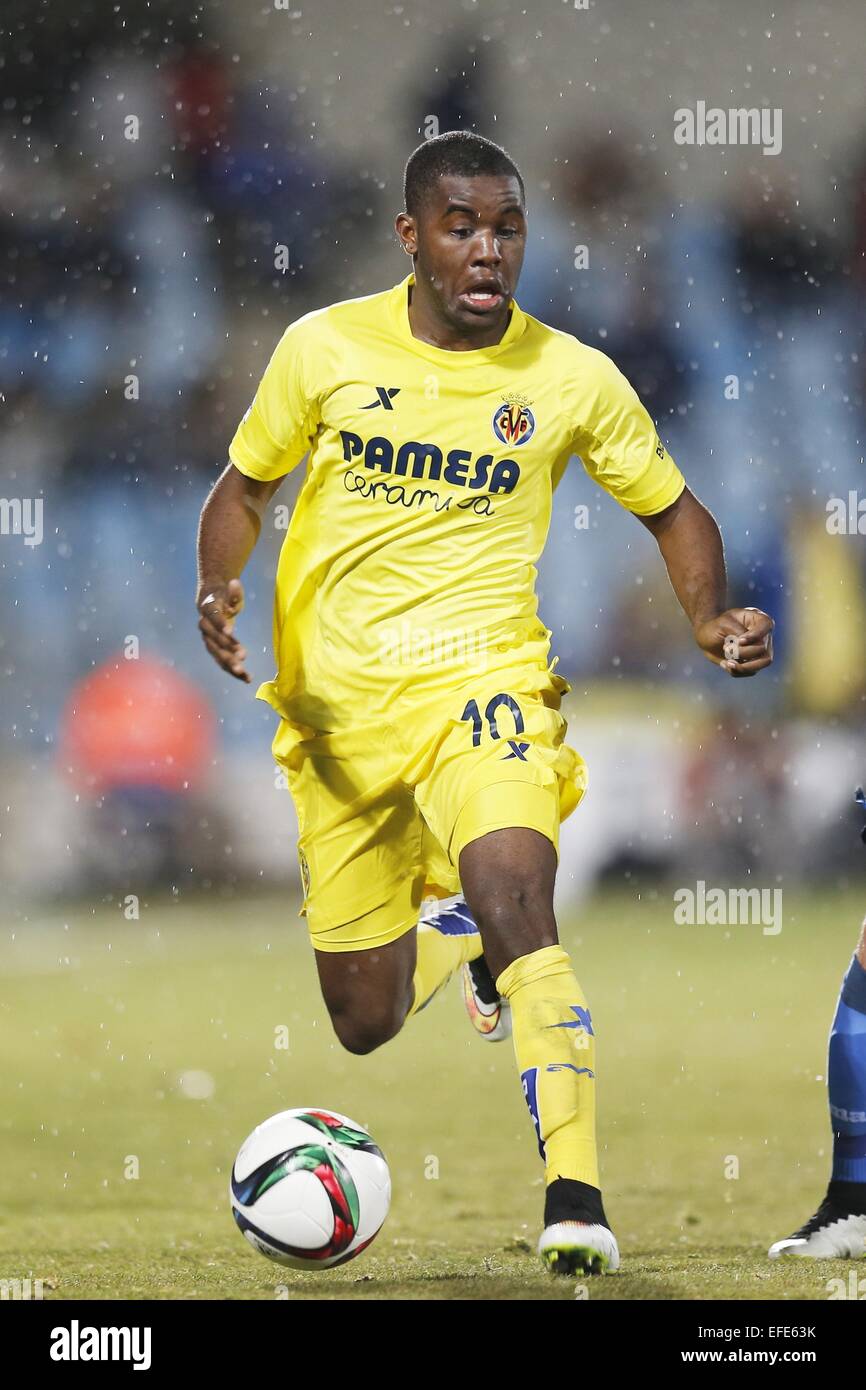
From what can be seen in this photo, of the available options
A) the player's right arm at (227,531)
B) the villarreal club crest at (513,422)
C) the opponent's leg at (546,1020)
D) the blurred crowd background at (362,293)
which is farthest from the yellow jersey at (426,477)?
the blurred crowd background at (362,293)

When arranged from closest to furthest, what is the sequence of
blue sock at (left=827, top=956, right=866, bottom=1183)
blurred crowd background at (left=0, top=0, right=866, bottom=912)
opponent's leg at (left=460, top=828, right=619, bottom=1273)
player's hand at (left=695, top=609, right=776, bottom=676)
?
1. opponent's leg at (left=460, top=828, right=619, bottom=1273)
2. player's hand at (left=695, top=609, right=776, bottom=676)
3. blue sock at (left=827, top=956, right=866, bottom=1183)
4. blurred crowd background at (left=0, top=0, right=866, bottom=912)

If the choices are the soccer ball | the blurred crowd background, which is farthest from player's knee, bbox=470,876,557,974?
the blurred crowd background

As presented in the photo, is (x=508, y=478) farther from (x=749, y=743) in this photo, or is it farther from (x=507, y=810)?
(x=749, y=743)

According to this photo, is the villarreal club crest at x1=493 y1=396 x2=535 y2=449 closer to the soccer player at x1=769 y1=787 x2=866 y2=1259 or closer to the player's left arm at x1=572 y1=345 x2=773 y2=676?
the player's left arm at x1=572 y1=345 x2=773 y2=676

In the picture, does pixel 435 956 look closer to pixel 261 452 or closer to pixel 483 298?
pixel 261 452

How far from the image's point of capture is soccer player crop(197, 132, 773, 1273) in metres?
3.69

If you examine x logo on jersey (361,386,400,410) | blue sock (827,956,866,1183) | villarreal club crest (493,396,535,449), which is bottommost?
blue sock (827,956,866,1183)

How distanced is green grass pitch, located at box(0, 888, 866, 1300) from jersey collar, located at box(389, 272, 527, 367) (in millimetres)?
1868

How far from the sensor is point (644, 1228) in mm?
4277

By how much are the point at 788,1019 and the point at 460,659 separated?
169 inches

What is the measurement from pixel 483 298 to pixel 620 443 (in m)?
0.43

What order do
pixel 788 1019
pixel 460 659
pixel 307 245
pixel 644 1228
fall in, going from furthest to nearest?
pixel 307 245
pixel 788 1019
pixel 644 1228
pixel 460 659

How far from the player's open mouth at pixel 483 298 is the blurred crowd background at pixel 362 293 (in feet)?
20.6

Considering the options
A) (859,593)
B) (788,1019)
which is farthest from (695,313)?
(788,1019)
